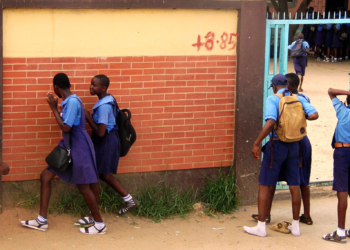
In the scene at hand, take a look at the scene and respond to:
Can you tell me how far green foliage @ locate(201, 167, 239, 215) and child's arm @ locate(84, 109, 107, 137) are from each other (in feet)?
5.04

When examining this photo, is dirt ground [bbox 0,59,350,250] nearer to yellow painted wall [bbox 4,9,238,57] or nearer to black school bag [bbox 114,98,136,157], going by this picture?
black school bag [bbox 114,98,136,157]

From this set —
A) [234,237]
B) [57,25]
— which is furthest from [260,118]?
[57,25]

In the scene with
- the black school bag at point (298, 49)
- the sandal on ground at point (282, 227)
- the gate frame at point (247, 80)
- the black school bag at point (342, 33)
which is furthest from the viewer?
the black school bag at point (342, 33)

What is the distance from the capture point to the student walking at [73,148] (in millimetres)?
4539

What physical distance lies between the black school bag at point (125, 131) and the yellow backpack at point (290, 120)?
1.43 m

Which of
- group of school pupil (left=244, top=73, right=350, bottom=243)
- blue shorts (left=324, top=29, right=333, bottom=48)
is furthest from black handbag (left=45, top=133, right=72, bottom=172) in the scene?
blue shorts (left=324, top=29, right=333, bottom=48)

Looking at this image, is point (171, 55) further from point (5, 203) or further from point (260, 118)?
point (5, 203)

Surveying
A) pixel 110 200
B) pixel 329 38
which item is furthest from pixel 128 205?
pixel 329 38

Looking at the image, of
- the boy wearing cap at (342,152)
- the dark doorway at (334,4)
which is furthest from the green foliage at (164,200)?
the dark doorway at (334,4)

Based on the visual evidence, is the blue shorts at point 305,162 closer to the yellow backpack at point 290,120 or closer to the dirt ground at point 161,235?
the yellow backpack at point 290,120

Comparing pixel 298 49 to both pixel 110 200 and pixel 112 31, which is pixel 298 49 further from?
pixel 110 200

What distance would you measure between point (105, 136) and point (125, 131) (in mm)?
209

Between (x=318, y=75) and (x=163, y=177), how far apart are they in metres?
11.3

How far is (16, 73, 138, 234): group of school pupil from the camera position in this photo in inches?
181
